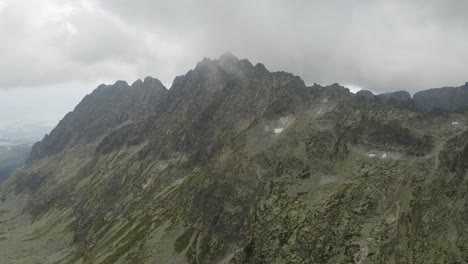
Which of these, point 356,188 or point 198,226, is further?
point 198,226

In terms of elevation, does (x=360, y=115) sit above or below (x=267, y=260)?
above

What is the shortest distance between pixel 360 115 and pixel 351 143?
67.4 ft

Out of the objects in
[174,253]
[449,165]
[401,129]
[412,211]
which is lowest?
[174,253]

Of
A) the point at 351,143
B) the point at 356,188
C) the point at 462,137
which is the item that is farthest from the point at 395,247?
the point at 351,143

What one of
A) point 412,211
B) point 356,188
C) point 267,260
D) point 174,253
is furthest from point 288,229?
point 174,253

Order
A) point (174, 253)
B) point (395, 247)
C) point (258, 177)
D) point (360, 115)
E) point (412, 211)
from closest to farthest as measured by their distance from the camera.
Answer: point (395, 247), point (412, 211), point (174, 253), point (258, 177), point (360, 115)

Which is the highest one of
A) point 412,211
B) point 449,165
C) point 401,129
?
point 401,129

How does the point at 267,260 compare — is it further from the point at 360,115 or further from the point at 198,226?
the point at 360,115

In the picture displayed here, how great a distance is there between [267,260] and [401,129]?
80305 mm

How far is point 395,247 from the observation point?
117m

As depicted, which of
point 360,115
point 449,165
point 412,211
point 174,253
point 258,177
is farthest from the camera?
point 360,115

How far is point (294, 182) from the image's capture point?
530 ft

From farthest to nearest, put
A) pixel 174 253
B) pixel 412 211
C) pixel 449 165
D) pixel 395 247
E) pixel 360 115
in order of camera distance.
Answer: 1. pixel 360 115
2. pixel 174 253
3. pixel 449 165
4. pixel 412 211
5. pixel 395 247

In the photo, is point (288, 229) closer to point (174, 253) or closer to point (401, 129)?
point (174, 253)
